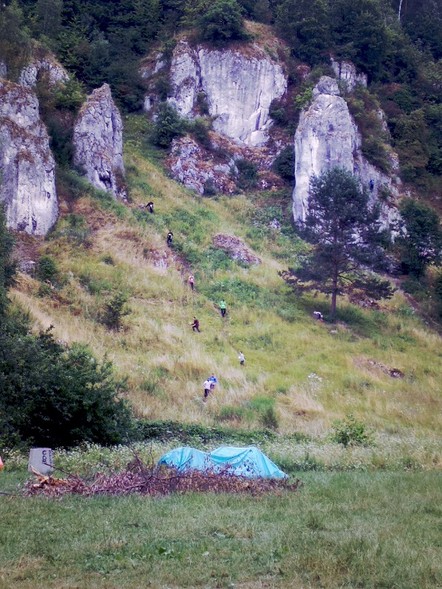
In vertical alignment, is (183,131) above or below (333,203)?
above

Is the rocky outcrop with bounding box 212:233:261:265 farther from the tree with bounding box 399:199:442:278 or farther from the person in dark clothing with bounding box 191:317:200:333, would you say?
the tree with bounding box 399:199:442:278

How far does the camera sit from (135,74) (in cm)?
5450

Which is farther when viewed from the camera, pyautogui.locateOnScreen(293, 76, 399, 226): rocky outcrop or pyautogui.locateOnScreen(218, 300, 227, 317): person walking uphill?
pyautogui.locateOnScreen(293, 76, 399, 226): rocky outcrop

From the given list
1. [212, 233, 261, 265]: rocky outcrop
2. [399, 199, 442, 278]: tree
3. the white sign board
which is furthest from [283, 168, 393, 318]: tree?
the white sign board

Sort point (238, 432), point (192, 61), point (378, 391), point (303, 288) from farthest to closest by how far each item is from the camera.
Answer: point (192, 61) → point (303, 288) → point (378, 391) → point (238, 432)

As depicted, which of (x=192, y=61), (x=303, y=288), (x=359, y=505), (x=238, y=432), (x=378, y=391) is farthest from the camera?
(x=192, y=61)

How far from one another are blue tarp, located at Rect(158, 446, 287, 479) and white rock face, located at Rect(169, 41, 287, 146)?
4103 cm

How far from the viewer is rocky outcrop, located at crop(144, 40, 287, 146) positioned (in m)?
53.0

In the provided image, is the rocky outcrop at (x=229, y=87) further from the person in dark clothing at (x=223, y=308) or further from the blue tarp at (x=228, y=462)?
the blue tarp at (x=228, y=462)

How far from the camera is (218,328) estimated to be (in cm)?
3212

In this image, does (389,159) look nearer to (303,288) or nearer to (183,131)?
(183,131)

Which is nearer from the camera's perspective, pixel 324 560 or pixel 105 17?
pixel 324 560

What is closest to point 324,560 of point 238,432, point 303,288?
point 238,432

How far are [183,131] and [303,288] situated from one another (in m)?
18.0
